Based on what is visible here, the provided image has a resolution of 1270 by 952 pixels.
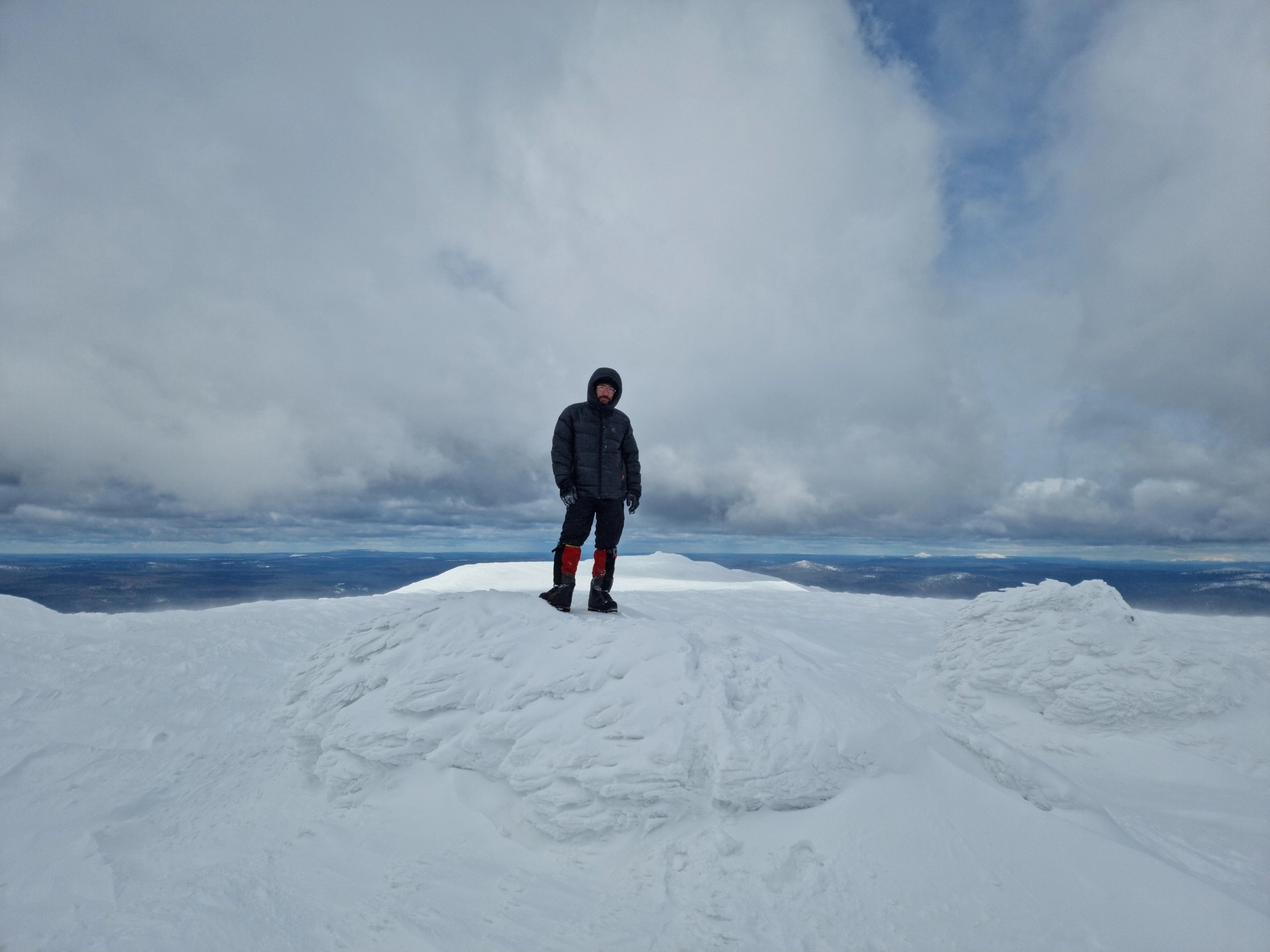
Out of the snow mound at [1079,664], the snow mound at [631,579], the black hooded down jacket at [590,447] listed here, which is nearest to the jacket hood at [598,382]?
the black hooded down jacket at [590,447]

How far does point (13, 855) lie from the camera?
13.4ft

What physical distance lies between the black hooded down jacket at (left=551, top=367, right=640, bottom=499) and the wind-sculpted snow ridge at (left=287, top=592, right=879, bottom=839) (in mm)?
1489

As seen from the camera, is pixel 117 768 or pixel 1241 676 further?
pixel 1241 676

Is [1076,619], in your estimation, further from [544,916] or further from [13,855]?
[13,855]

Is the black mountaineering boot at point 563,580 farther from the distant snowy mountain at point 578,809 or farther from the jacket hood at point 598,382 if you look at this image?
the jacket hood at point 598,382

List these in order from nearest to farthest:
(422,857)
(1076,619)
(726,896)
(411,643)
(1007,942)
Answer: (1007,942)
(726,896)
(422,857)
(411,643)
(1076,619)

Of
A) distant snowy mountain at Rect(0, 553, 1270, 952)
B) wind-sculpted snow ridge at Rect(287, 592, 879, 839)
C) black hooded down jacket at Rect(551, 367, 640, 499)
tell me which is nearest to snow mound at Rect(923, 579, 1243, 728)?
distant snowy mountain at Rect(0, 553, 1270, 952)

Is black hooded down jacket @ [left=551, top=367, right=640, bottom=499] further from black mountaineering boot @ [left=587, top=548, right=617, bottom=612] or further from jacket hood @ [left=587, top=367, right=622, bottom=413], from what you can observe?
black mountaineering boot @ [left=587, top=548, right=617, bottom=612]

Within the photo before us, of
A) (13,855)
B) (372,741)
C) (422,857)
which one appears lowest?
(13,855)

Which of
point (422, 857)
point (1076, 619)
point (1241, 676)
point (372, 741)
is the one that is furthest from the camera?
point (1076, 619)

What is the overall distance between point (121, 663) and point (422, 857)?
259 inches

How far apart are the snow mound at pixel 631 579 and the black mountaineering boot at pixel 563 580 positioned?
802cm

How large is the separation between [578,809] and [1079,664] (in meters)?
8.23

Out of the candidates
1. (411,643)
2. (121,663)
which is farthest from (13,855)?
(121,663)
